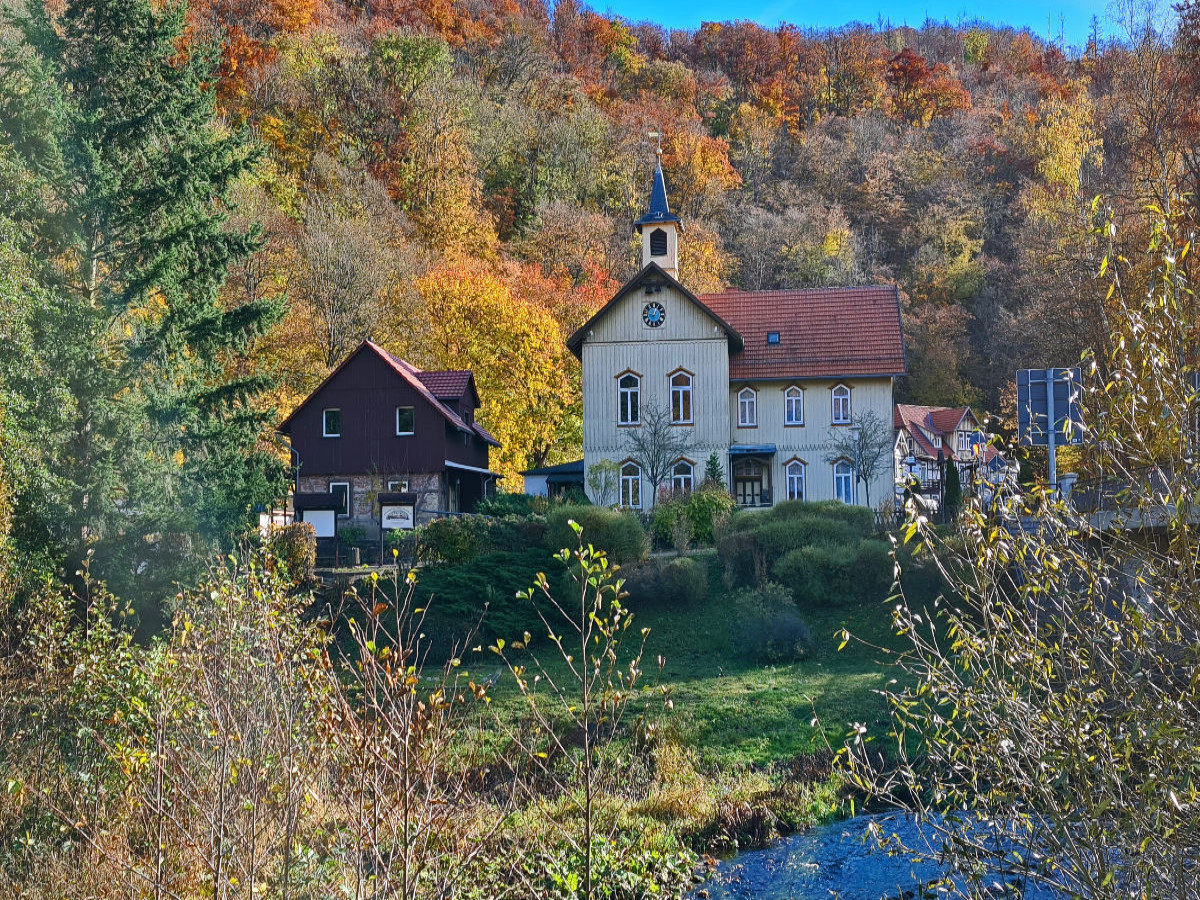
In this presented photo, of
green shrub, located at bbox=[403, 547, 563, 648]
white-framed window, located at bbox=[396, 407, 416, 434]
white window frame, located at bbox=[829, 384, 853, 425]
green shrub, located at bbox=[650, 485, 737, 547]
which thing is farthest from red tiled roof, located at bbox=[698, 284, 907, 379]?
green shrub, located at bbox=[403, 547, 563, 648]

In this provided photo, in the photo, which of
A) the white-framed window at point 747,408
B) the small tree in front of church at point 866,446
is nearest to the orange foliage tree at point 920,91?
the white-framed window at point 747,408

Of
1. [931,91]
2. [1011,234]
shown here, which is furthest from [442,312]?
[931,91]

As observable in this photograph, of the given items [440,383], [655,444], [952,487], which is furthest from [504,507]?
[952,487]

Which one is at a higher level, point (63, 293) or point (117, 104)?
point (117, 104)

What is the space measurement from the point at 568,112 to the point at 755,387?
107ft

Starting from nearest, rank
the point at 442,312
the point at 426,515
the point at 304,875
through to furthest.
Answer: the point at 304,875 → the point at 426,515 → the point at 442,312

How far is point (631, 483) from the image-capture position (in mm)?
34156

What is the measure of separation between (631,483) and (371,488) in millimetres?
8203

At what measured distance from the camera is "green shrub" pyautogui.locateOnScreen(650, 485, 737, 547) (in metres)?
28.2

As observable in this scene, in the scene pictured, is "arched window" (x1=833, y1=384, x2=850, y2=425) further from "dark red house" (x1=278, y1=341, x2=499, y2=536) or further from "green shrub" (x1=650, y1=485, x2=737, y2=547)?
"dark red house" (x1=278, y1=341, x2=499, y2=536)

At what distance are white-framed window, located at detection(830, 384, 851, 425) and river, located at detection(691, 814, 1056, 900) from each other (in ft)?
71.5

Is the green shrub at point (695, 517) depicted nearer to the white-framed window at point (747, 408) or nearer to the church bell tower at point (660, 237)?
the white-framed window at point (747, 408)

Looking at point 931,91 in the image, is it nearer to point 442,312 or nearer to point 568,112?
point 568,112

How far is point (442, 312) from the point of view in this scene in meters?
42.0
